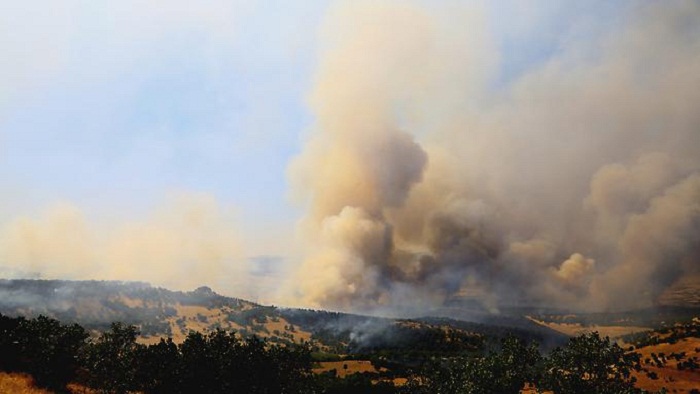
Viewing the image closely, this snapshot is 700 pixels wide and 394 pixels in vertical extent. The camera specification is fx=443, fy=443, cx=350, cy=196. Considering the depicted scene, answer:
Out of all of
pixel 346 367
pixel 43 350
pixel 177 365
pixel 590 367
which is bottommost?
pixel 346 367

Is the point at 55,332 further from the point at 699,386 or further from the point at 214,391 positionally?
the point at 699,386

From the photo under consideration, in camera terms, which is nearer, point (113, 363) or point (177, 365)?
point (113, 363)

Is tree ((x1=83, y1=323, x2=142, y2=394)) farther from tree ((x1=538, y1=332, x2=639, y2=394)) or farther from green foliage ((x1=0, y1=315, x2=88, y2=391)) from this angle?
tree ((x1=538, y1=332, x2=639, y2=394))

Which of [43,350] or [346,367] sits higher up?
[43,350]

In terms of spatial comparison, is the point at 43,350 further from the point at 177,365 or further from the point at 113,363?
the point at 177,365

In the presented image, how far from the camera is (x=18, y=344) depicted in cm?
7512

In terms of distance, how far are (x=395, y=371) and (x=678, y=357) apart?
90637mm

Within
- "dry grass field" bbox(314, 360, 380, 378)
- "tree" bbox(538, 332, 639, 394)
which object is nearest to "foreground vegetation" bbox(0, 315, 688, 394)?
"tree" bbox(538, 332, 639, 394)

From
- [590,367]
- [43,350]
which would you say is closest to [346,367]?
[43,350]

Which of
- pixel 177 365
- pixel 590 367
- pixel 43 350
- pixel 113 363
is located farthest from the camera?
pixel 177 365

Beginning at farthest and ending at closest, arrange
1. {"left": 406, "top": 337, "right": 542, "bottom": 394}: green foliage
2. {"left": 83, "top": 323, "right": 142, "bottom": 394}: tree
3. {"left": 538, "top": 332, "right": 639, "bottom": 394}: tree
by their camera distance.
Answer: {"left": 83, "top": 323, "right": 142, "bottom": 394}: tree → {"left": 406, "top": 337, "right": 542, "bottom": 394}: green foliage → {"left": 538, "top": 332, "right": 639, "bottom": 394}: tree

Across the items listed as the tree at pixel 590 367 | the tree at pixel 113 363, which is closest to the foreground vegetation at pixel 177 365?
the tree at pixel 113 363

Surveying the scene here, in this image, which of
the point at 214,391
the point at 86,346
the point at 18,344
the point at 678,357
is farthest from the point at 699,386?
the point at 18,344

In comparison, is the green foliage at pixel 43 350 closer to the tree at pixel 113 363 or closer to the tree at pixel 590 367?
the tree at pixel 113 363
